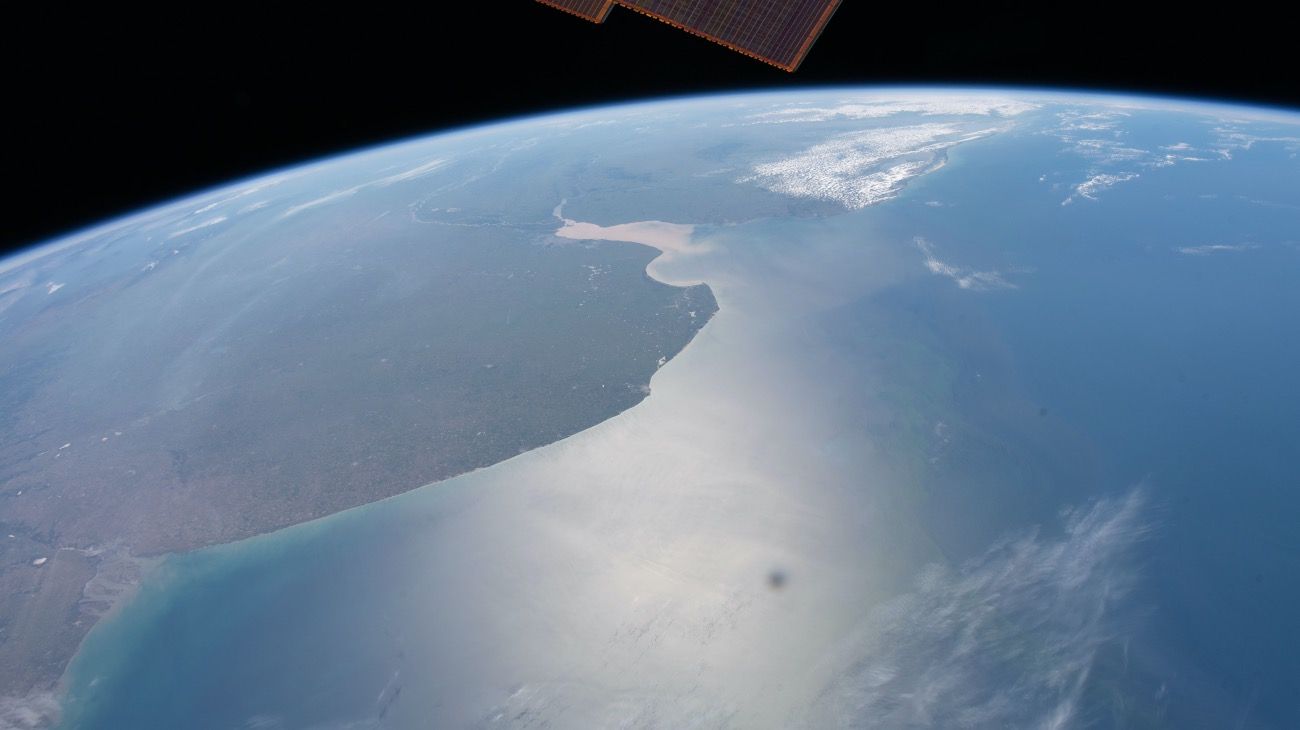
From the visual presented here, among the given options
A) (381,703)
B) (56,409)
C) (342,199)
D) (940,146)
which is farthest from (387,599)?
(940,146)

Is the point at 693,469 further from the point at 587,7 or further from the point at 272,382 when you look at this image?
the point at 272,382

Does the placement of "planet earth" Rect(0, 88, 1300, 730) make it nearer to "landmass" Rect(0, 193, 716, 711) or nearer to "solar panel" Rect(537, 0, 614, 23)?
"landmass" Rect(0, 193, 716, 711)

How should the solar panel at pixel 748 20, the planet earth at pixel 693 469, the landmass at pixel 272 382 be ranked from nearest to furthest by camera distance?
the solar panel at pixel 748 20 → the planet earth at pixel 693 469 → the landmass at pixel 272 382

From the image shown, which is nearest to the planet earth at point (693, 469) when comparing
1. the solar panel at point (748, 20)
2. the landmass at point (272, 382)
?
the landmass at point (272, 382)

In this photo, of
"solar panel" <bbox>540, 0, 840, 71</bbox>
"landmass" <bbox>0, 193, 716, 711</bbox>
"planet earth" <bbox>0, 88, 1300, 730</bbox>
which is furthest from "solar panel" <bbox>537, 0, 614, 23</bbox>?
"landmass" <bbox>0, 193, 716, 711</bbox>

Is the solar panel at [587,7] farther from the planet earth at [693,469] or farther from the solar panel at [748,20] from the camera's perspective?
the planet earth at [693,469]

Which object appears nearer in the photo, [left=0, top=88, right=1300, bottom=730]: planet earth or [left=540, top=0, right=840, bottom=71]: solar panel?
[left=540, top=0, right=840, bottom=71]: solar panel

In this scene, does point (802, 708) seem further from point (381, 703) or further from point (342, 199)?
point (342, 199)
